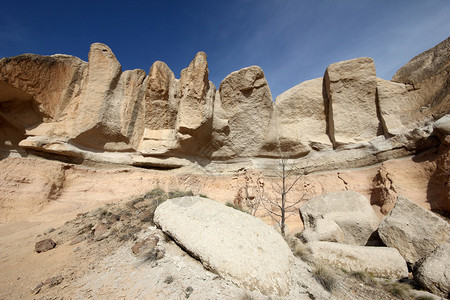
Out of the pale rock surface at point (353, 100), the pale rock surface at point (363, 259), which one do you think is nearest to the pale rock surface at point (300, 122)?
the pale rock surface at point (353, 100)

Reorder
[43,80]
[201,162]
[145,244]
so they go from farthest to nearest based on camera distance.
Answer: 1. [201,162]
2. [43,80]
3. [145,244]

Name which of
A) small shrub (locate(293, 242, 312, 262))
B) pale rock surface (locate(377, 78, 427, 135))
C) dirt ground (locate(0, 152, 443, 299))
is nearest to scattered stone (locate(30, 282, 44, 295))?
dirt ground (locate(0, 152, 443, 299))

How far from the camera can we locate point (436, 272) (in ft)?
10.6

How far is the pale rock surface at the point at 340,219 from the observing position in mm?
5109

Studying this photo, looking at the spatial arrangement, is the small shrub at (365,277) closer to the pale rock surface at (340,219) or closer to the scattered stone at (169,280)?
the pale rock surface at (340,219)

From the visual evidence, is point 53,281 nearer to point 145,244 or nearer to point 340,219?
point 145,244

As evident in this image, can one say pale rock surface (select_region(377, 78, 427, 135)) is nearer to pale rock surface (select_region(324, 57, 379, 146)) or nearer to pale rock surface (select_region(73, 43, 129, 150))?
pale rock surface (select_region(324, 57, 379, 146))

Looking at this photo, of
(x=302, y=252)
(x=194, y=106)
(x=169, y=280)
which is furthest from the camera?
(x=194, y=106)

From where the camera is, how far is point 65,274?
2633mm

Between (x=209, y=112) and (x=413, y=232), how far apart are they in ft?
25.5

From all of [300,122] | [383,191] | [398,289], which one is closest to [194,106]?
[300,122]

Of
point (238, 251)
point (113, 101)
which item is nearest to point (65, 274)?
point (238, 251)

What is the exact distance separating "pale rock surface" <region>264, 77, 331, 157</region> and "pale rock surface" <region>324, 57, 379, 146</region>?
670 mm

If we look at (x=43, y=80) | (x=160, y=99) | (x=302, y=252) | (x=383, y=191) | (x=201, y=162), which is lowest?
(x=302, y=252)
